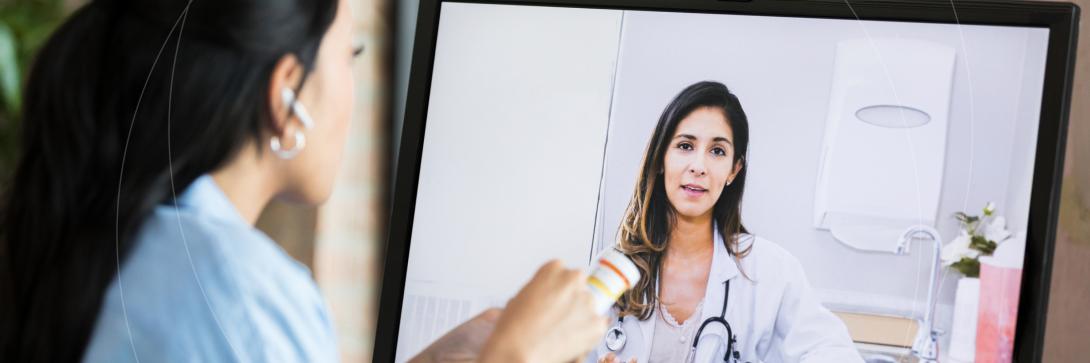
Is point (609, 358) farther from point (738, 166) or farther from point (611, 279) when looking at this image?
point (738, 166)

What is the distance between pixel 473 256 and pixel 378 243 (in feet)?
0.77

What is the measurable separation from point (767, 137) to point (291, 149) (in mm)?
432

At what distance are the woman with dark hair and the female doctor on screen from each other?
0.49 ft

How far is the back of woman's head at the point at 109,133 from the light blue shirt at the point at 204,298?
0.06 feet

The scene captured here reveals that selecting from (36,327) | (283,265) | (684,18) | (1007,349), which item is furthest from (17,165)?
(1007,349)

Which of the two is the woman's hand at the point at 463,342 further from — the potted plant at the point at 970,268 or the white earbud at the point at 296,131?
the potted plant at the point at 970,268

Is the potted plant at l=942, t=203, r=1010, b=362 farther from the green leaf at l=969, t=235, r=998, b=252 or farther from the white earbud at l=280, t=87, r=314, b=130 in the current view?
the white earbud at l=280, t=87, r=314, b=130

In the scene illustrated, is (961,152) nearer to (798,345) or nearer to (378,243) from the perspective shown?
(798,345)

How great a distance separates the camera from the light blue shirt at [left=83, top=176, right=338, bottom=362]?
785mm

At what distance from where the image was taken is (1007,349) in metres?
0.67

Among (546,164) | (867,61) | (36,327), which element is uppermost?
(867,61)

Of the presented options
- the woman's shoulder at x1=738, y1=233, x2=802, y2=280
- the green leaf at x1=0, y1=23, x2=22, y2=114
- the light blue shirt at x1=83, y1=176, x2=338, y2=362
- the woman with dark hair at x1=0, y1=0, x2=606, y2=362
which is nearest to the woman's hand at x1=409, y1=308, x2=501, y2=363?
the woman with dark hair at x1=0, y1=0, x2=606, y2=362

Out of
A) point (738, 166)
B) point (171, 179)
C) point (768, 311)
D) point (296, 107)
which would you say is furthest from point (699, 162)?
point (171, 179)

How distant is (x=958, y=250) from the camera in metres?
0.67
